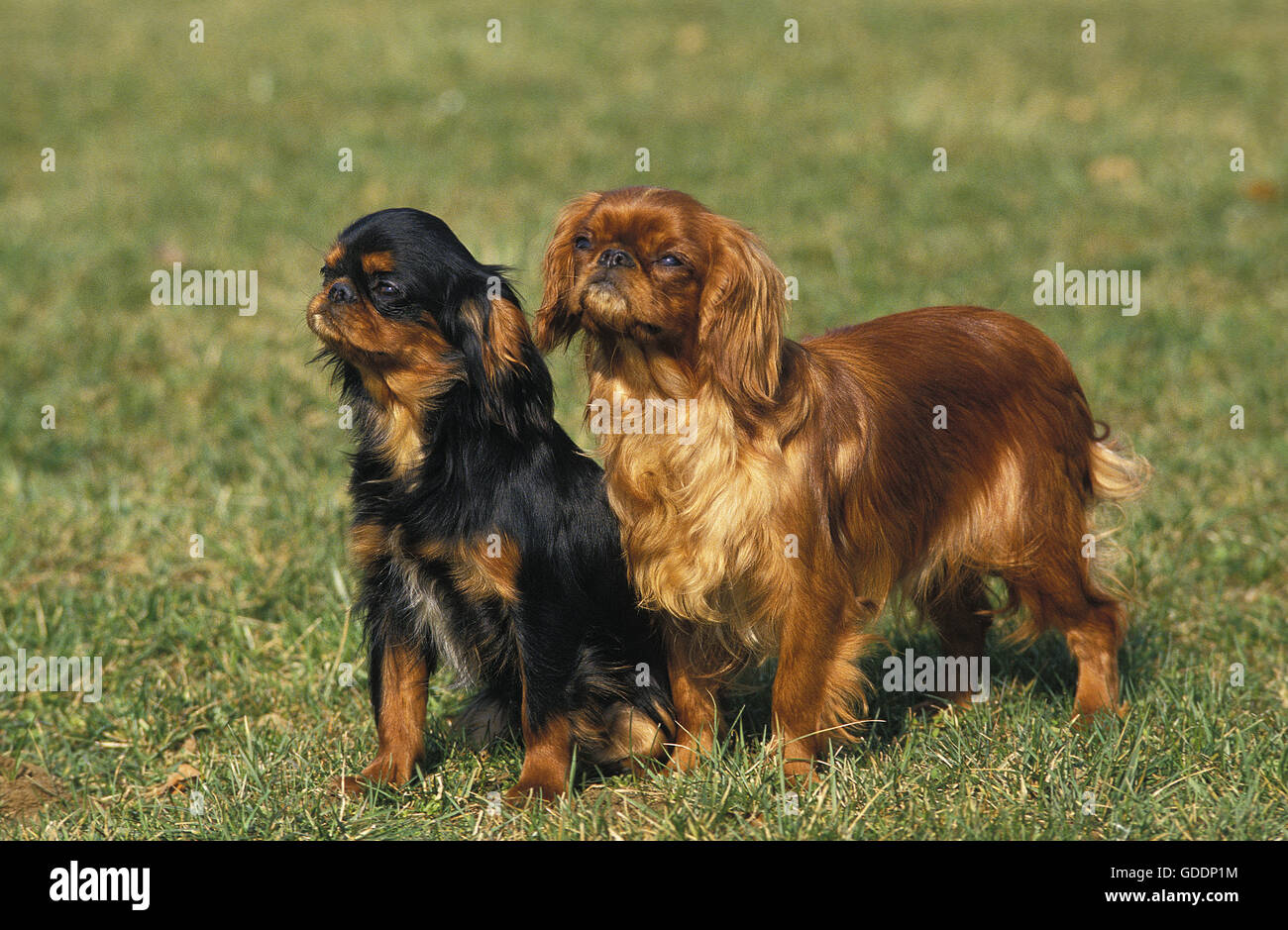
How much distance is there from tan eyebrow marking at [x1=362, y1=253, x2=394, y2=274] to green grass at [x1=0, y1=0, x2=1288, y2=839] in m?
0.69

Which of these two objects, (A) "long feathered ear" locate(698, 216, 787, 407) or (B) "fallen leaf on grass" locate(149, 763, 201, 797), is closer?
(A) "long feathered ear" locate(698, 216, 787, 407)

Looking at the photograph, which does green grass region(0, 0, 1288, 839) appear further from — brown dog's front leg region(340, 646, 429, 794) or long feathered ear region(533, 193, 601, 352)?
long feathered ear region(533, 193, 601, 352)

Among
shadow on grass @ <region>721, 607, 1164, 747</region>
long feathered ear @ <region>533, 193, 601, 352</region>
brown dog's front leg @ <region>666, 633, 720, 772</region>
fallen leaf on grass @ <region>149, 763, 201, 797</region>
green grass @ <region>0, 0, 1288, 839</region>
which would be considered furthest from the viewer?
shadow on grass @ <region>721, 607, 1164, 747</region>

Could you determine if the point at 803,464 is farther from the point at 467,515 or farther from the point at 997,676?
the point at 997,676

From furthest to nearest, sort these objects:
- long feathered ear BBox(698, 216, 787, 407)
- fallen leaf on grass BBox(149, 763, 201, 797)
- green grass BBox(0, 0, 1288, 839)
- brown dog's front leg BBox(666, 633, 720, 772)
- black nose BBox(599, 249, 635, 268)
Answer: fallen leaf on grass BBox(149, 763, 201, 797) < brown dog's front leg BBox(666, 633, 720, 772) < green grass BBox(0, 0, 1288, 839) < long feathered ear BBox(698, 216, 787, 407) < black nose BBox(599, 249, 635, 268)

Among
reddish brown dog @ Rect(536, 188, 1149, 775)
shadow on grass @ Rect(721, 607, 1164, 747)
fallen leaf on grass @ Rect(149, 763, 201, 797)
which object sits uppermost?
reddish brown dog @ Rect(536, 188, 1149, 775)

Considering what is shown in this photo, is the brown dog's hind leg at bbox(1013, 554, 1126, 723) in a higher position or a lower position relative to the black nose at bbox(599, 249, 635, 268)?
lower

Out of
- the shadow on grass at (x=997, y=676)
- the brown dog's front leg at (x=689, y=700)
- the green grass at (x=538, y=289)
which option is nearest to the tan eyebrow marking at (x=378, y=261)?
the green grass at (x=538, y=289)

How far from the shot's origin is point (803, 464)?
11.0 ft

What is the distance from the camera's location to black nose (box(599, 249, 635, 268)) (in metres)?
3.12

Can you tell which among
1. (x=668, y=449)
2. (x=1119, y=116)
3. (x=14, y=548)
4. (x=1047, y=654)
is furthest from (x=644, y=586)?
(x=1119, y=116)

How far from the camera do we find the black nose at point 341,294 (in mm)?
3301

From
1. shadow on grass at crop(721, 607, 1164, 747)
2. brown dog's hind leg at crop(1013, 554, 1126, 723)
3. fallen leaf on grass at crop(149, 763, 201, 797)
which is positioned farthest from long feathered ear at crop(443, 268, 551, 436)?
brown dog's hind leg at crop(1013, 554, 1126, 723)

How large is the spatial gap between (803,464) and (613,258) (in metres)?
0.69
